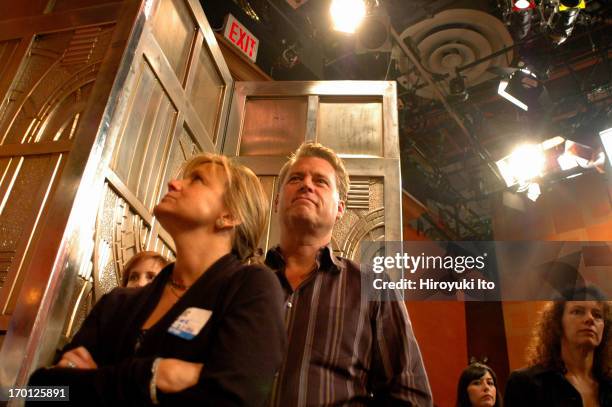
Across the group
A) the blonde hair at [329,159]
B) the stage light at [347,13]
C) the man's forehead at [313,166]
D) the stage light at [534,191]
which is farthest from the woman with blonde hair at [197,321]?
the stage light at [534,191]

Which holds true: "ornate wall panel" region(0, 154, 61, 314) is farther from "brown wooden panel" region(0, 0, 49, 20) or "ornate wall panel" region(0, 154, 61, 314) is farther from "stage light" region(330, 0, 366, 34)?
"stage light" region(330, 0, 366, 34)

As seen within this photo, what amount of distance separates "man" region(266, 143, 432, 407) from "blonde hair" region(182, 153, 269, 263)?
0.27m

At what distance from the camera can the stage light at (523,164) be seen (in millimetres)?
6738

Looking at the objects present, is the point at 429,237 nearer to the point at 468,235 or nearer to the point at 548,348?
the point at 468,235

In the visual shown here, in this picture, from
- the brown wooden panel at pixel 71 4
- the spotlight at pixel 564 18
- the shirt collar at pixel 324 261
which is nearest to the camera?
the shirt collar at pixel 324 261

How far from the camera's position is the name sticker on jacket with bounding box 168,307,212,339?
3.62ft

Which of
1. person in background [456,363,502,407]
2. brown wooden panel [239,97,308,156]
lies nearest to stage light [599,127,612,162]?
person in background [456,363,502,407]

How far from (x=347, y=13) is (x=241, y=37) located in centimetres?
120

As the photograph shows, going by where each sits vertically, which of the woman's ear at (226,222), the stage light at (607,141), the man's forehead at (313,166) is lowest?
the woman's ear at (226,222)

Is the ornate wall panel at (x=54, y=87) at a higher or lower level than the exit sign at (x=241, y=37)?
lower

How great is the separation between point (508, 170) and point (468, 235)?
3.05 m

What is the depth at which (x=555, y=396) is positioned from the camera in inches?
70.2

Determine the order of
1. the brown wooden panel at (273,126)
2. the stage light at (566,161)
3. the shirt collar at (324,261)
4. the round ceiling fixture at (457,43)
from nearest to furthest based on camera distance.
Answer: the shirt collar at (324,261), the brown wooden panel at (273,126), the round ceiling fixture at (457,43), the stage light at (566,161)

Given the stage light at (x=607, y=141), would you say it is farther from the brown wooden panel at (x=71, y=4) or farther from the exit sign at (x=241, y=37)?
the brown wooden panel at (x=71, y=4)
